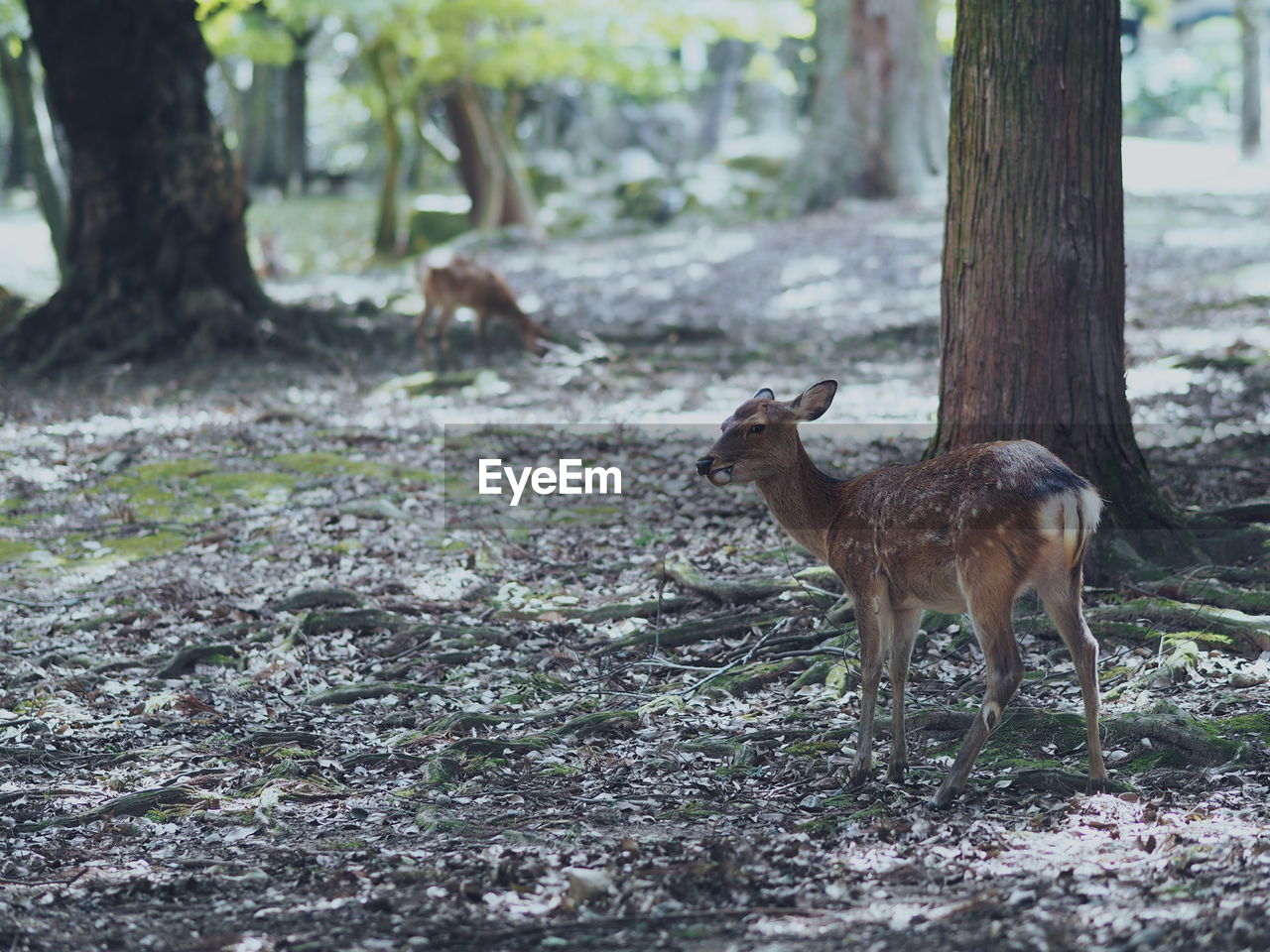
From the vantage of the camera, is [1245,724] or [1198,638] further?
[1198,638]

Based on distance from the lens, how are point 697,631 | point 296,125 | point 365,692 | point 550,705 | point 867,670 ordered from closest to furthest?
point 867,670 < point 550,705 < point 365,692 < point 697,631 < point 296,125

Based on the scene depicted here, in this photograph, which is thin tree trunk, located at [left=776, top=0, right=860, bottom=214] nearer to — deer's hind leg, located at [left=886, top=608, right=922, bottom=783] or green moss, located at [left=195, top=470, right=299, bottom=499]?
green moss, located at [left=195, top=470, right=299, bottom=499]

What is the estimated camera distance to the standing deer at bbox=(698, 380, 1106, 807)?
4.63 meters

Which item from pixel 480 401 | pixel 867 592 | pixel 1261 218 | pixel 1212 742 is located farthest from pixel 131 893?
pixel 1261 218

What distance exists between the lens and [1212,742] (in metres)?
5.03

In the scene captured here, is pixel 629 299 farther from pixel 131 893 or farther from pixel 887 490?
pixel 131 893

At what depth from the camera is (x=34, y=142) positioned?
1703cm

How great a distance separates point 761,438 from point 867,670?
3.13 ft

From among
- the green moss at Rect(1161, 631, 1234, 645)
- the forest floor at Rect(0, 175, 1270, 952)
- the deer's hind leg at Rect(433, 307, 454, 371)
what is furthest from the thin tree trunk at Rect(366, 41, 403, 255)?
the green moss at Rect(1161, 631, 1234, 645)

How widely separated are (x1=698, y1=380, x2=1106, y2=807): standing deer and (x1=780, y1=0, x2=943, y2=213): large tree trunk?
18686 millimetres

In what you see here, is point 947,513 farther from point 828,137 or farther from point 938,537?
point 828,137

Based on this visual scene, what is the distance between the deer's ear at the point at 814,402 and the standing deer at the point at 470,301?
902 cm

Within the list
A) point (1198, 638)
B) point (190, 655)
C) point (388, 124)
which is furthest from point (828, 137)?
point (190, 655)

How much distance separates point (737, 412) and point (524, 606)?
239 centimetres
